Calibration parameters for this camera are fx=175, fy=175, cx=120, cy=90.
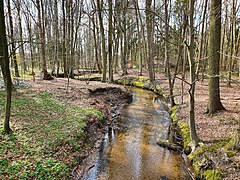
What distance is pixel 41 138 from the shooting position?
251 inches

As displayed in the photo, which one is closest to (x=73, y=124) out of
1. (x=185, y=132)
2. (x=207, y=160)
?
(x=185, y=132)

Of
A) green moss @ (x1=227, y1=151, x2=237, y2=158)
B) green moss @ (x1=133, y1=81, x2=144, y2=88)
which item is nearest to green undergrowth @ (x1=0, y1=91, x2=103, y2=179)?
green moss @ (x1=227, y1=151, x2=237, y2=158)

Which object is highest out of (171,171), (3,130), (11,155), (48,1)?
(48,1)

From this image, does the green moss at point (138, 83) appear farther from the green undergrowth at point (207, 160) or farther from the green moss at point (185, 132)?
the green undergrowth at point (207, 160)

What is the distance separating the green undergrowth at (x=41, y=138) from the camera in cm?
505

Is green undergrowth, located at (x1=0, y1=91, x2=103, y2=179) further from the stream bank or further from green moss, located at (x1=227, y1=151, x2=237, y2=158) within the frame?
green moss, located at (x1=227, y1=151, x2=237, y2=158)

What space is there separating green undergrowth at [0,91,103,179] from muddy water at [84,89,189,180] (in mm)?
1196

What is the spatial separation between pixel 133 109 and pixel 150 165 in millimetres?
7511

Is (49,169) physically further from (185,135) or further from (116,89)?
(116,89)

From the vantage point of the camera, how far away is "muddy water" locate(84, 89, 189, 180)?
20.3ft

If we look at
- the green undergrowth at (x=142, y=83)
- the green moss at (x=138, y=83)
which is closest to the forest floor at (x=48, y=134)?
the green undergrowth at (x=142, y=83)

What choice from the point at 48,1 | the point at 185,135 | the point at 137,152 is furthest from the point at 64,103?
the point at 48,1

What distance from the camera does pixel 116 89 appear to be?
16.8m

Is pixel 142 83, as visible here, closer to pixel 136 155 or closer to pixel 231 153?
pixel 136 155
